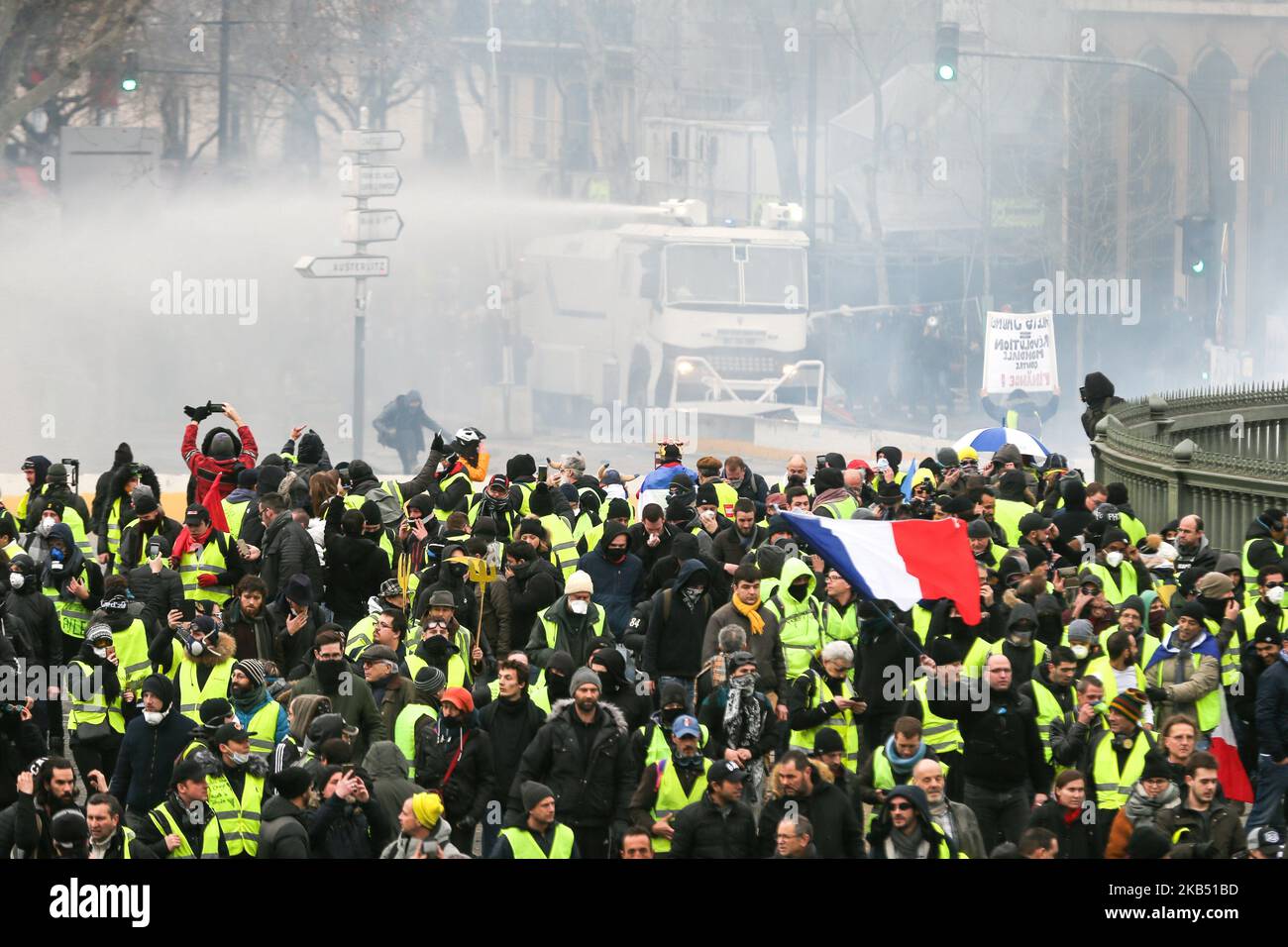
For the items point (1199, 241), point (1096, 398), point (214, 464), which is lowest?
point (214, 464)

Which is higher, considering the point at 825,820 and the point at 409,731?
the point at 409,731

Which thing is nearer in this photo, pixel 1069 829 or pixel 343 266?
pixel 1069 829

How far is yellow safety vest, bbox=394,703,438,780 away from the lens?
385 inches

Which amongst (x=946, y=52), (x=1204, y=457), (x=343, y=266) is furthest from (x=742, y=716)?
(x=946, y=52)

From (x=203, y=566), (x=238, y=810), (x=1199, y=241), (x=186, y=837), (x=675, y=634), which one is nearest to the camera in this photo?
(x=186, y=837)

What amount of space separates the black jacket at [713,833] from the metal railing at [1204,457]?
6.03 m

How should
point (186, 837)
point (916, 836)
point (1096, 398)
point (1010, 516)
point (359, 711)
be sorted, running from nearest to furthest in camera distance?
point (916, 836), point (186, 837), point (359, 711), point (1010, 516), point (1096, 398)

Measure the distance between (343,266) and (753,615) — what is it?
14.8 metres

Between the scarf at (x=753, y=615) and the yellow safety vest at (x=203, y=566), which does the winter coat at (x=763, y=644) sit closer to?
the scarf at (x=753, y=615)

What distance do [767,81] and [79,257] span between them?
549 inches

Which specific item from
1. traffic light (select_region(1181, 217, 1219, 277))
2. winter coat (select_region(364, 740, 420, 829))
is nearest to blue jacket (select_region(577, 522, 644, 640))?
winter coat (select_region(364, 740, 420, 829))

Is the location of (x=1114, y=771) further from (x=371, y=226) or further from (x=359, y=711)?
(x=371, y=226)

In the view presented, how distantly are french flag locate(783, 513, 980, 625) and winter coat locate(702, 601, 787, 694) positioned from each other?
44 centimetres

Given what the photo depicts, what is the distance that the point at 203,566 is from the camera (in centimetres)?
1264
